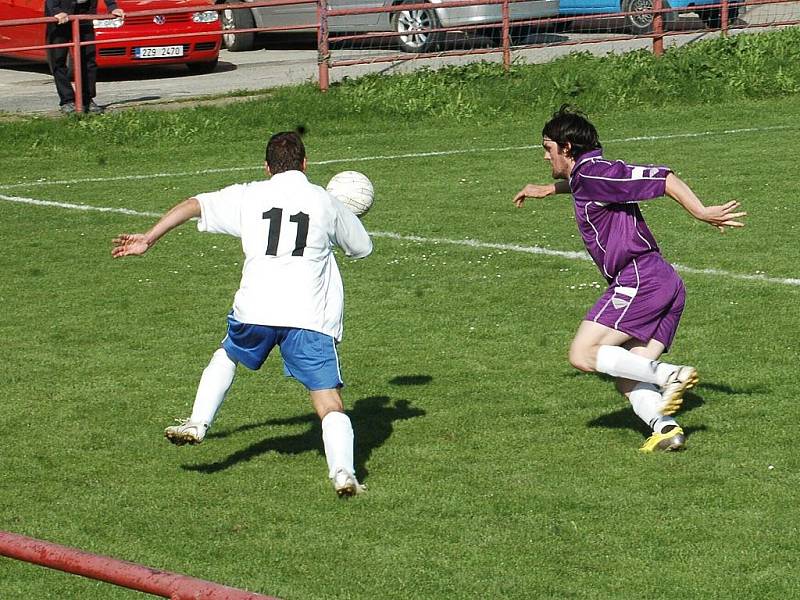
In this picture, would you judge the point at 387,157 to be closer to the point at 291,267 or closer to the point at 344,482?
the point at 291,267

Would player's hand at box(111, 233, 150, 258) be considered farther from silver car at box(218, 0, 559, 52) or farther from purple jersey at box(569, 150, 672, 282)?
silver car at box(218, 0, 559, 52)

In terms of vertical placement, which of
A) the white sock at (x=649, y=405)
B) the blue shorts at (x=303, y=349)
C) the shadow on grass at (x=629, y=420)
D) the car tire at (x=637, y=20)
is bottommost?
the shadow on grass at (x=629, y=420)

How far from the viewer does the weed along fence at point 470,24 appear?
19484 millimetres

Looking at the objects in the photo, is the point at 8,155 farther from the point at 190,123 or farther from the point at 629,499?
the point at 629,499

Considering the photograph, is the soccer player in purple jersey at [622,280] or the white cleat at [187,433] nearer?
the white cleat at [187,433]

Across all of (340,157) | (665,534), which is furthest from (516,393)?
(340,157)

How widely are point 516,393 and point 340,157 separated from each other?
8.69 metres

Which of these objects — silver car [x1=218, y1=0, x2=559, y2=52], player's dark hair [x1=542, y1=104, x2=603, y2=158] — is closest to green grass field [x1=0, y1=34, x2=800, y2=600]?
player's dark hair [x1=542, y1=104, x2=603, y2=158]

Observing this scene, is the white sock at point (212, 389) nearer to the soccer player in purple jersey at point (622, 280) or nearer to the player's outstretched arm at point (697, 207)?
the soccer player in purple jersey at point (622, 280)

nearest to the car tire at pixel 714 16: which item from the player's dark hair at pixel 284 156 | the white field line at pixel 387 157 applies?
the white field line at pixel 387 157

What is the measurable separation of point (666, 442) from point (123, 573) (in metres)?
4.43

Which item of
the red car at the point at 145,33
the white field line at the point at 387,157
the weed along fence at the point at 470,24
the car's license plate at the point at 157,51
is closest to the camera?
the white field line at the point at 387,157

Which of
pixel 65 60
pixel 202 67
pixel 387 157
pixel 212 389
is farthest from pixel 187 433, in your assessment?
pixel 202 67

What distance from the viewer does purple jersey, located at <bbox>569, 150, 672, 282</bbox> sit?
7094 millimetres
